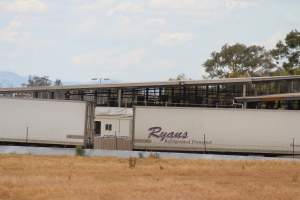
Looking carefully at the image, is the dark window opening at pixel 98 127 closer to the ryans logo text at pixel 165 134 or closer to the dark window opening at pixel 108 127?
the dark window opening at pixel 108 127

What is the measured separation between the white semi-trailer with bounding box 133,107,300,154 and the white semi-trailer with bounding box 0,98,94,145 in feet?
13.0

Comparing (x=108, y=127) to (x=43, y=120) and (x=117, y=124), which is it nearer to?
(x=117, y=124)

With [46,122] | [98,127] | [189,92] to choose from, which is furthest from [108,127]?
[189,92]

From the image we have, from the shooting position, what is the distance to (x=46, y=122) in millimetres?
41969

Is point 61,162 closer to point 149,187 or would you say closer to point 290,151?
point 149,187

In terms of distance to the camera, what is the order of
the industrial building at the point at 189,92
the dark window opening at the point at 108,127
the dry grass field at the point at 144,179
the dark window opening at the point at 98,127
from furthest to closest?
the industrial building at the point at 189,92, the dark window opening at the point at 98,127, the dark window opening at the point at 108,127, the dry grass field at the point at 144,179

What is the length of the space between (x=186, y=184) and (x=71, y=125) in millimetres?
21153

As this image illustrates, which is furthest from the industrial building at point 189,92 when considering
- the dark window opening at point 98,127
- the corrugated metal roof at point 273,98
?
Answer: the dark window opening at point 98,127

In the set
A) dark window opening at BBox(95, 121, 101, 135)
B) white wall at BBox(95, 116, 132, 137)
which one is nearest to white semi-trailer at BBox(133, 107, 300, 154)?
white wall at BBox(95, 116, 132, 137)

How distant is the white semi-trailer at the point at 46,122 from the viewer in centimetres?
4166

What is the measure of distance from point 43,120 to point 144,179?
65.6ft

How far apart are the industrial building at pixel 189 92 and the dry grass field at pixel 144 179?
41.9 m

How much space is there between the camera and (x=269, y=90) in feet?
262

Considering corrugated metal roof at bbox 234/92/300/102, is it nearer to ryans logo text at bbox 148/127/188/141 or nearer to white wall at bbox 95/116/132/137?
white wall at bbox 95/116/132/137
